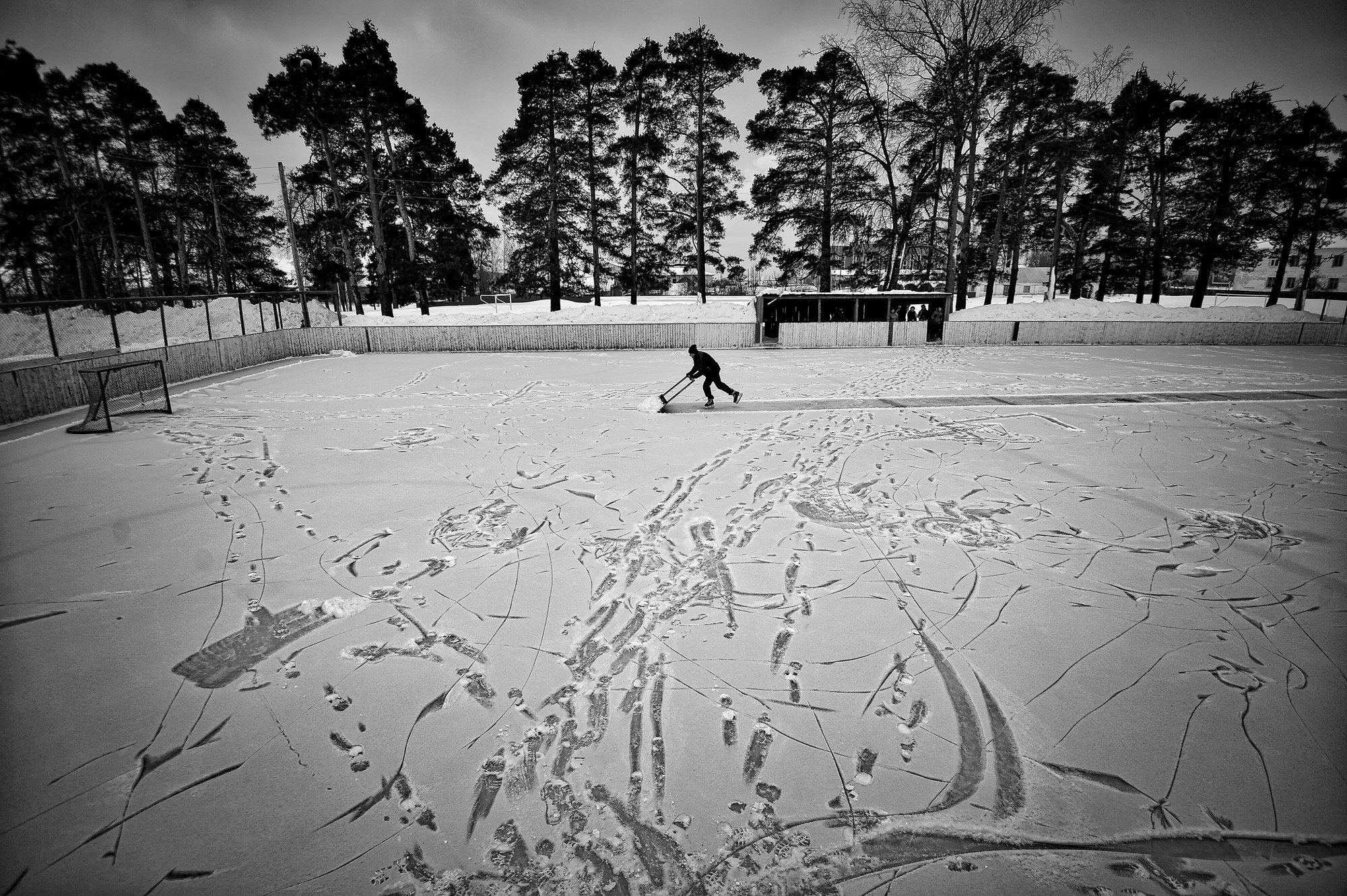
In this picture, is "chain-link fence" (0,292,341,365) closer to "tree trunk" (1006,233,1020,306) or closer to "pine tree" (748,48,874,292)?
"pine tree" (748,48,874,292)

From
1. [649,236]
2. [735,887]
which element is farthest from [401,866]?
[649,236]

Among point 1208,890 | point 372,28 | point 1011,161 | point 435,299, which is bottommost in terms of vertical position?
point 1208,890

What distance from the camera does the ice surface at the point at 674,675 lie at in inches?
88.3

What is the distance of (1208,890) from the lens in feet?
6.86

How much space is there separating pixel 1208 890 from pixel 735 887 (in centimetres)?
174

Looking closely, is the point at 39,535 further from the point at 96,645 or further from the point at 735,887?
the point at 735,887

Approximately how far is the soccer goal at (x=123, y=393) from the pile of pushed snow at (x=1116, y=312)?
1047 inches

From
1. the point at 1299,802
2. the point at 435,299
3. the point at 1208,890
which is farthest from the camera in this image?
the point at 435,299

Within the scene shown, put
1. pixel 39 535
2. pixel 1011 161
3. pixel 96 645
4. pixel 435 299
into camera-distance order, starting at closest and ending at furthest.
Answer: pixel 96 645 → pixel 39 535 → pixel 1011 161 → pixel 435 299

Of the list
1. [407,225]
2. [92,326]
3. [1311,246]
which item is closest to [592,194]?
[407,225]

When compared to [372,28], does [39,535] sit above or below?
below

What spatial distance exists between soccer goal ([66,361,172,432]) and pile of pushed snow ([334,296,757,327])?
12.9 m

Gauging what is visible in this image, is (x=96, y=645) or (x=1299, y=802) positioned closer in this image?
(x=1299, y=802)

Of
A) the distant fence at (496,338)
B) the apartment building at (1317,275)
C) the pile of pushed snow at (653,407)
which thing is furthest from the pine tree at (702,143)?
the apartment building at (1317,275)
